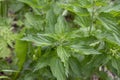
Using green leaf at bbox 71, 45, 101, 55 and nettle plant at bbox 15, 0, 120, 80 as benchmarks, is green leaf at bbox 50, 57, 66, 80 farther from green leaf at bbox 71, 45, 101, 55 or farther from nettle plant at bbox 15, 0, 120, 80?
green leaf at bbox 71, 45, 101, 55

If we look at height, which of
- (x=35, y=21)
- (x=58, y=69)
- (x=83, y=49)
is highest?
(x=35, y=21)

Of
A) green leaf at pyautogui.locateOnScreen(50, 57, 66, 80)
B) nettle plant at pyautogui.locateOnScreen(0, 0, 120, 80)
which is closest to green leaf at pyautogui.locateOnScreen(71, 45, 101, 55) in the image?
nettle plant at pyautogui.locateOnScreen(0, 0, 120, 80)

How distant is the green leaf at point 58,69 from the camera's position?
1.98 m

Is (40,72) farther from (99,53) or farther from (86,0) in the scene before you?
(86,0)

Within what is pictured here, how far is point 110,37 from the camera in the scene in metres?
2.06

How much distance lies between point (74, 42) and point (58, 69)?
209mm

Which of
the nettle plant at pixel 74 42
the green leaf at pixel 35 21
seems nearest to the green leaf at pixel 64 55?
the nettle plant at pixel 74 42

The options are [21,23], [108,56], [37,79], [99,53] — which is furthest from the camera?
[21,23]

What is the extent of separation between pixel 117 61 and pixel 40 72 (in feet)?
1.81

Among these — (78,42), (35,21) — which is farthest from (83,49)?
(35,21)

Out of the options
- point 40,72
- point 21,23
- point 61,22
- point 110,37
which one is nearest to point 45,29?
point 61,22

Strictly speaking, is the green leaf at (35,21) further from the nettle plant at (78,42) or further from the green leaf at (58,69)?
the green leaf at (58,69)

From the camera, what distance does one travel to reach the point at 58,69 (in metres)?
2.00

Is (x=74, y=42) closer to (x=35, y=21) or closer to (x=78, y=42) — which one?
(x=78, y=42)
